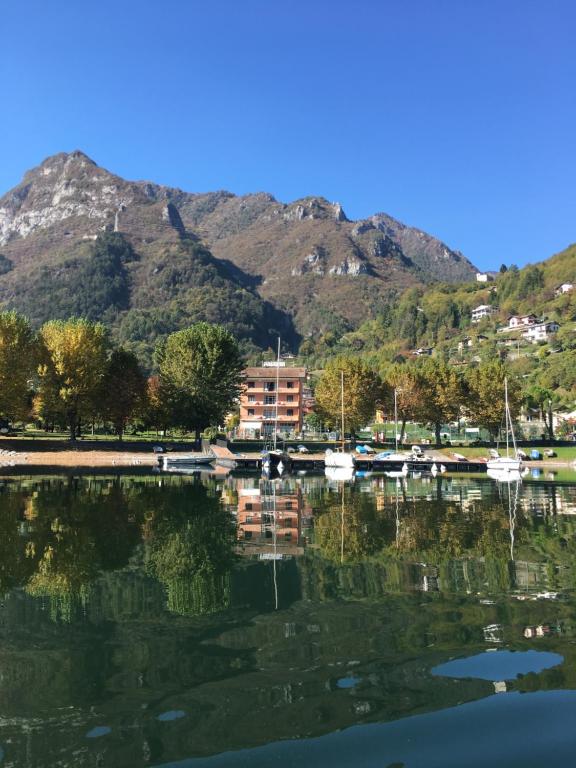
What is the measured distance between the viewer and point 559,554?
21.9 metres

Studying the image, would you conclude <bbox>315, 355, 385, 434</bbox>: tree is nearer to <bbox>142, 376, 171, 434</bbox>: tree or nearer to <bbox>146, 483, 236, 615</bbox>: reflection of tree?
<bbox>142, 376, 171, 434</bbox>: tree

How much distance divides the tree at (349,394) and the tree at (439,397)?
7.31 meters

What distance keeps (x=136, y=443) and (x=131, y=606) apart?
249 feet

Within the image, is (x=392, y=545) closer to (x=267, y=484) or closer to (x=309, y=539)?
(x=309, y=539)

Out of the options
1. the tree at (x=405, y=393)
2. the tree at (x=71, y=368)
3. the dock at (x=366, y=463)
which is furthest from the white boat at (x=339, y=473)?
the tree at (x=71, y=368)

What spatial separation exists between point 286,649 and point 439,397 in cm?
9948

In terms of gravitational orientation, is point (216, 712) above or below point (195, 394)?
below

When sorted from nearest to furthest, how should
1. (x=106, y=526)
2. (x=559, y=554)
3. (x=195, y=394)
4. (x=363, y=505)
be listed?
(x=559, y=554) → (x=106, y=526) → (x=363, y=505) → (x=195, y=394)

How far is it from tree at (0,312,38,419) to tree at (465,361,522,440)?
69.1 metres

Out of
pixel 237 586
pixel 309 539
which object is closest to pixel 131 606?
pixel 237 586

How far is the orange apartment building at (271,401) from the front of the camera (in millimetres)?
127625

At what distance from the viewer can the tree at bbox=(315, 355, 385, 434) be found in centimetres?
10525

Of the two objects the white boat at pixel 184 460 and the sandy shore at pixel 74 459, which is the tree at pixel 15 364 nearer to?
the sandy shore at pixel 74 459

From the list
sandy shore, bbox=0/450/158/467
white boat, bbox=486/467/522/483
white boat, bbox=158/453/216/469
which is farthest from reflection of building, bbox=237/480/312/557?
sandy shore, bbox=0/450/158/467
